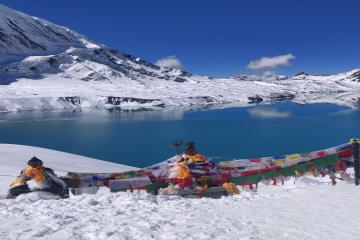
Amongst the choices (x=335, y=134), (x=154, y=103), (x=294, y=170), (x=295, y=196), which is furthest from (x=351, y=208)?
(x=154, y=103)

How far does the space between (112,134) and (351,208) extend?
53.6 m

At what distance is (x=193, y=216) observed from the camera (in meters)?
9.59

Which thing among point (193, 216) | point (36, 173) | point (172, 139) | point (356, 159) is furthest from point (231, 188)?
point (172, 139)

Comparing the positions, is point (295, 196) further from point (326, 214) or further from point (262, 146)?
point (262, 146)

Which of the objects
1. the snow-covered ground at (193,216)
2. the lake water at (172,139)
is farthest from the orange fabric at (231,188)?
the lake water at (172,139)

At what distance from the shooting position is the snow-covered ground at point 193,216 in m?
8.09

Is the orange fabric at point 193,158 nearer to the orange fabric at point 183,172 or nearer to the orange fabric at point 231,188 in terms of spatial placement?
the orange fabric at point 183,172

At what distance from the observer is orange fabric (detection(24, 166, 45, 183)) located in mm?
12062

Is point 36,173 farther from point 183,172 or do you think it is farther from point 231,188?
point 231,188

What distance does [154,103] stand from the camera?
14562cm

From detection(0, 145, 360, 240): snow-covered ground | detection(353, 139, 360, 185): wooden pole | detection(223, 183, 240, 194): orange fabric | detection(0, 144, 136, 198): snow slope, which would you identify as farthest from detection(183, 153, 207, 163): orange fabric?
detection(0, 144, 136, 198): snow slope

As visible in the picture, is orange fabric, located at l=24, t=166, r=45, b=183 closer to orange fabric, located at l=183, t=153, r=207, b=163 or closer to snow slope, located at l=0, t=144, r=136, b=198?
snow slope, located at l=0, t=144, r=136, b=198

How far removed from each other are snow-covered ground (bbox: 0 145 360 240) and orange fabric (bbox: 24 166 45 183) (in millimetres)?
997

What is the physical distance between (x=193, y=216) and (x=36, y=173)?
5.67m
